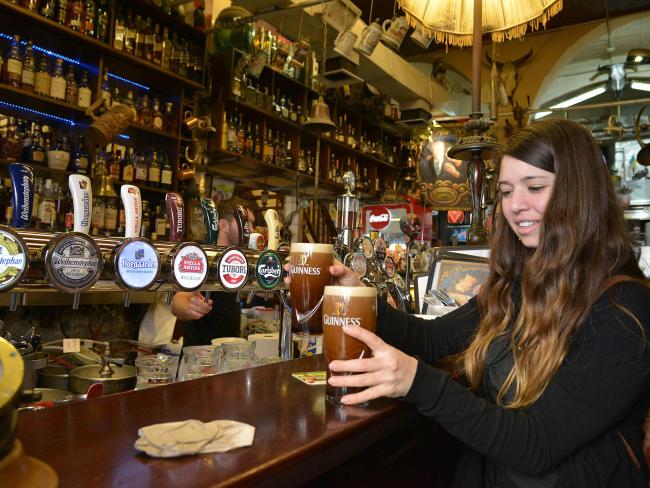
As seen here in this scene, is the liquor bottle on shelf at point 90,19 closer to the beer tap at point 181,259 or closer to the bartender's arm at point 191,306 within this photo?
the bartender's arm at point 191,306

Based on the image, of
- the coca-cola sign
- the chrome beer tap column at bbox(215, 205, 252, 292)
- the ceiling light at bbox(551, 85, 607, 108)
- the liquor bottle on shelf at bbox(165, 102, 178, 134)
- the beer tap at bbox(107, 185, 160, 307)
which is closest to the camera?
the beer tap at bbox(107, 185, 160, 307)

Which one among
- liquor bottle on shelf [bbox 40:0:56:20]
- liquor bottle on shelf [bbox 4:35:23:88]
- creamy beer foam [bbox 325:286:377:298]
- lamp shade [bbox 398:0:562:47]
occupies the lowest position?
creamy beer foam [bbox 325:286:377:298]

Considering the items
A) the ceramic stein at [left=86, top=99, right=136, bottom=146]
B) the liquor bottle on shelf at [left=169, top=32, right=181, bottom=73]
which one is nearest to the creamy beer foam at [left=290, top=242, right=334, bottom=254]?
the ceramic stein at [left=86, top=99, right=136, bottom=146]

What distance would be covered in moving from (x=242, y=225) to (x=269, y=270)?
143 mm

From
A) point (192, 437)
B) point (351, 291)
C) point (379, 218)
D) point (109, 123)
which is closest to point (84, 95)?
point (109, 123)

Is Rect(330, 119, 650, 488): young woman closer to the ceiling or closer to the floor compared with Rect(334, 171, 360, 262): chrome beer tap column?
closer to the floor

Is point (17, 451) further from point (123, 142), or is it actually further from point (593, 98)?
point (593, 98)

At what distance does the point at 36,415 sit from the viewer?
77 centimetres

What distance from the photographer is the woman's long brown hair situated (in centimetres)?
103

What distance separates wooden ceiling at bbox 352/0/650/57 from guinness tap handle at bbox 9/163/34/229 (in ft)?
18.4

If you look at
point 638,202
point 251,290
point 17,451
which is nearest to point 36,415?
point 17,451

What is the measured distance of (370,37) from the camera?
407cm

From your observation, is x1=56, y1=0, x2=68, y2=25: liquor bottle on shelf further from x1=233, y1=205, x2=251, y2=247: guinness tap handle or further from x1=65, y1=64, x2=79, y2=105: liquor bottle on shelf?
x1=233, y1=205, x2=251, y2=247: guinness tap handle

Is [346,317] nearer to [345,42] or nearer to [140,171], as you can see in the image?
[140,171]
